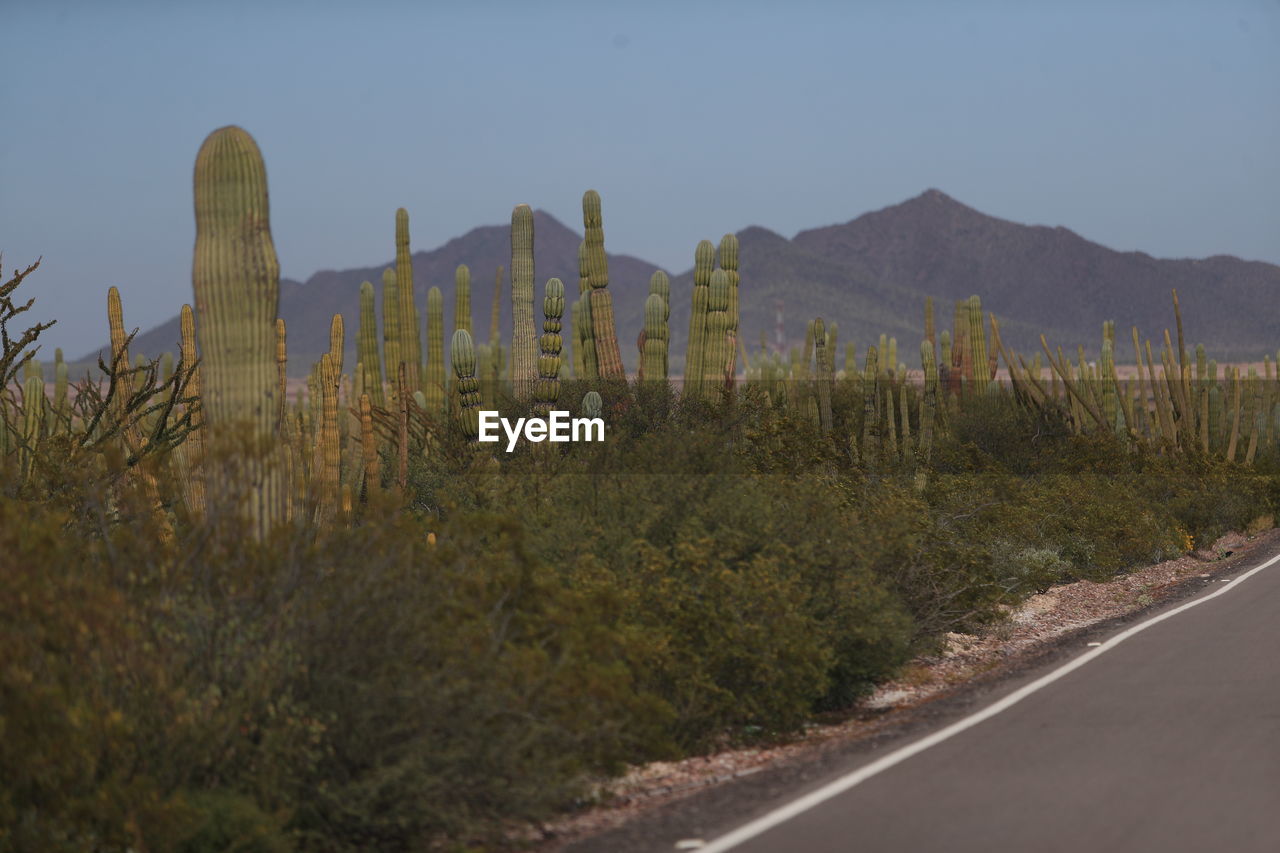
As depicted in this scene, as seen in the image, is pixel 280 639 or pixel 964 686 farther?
pixel 964 686

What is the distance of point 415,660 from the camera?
28.2ft

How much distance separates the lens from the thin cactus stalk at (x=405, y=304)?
31.3 metres

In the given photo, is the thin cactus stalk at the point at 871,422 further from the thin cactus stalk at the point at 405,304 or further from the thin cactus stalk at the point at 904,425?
the thin cactus stalk at the point at 405,304

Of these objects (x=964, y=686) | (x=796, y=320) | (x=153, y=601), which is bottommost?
(x=964, y=686)

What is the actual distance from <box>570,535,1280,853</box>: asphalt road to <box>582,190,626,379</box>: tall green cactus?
14.6 metres

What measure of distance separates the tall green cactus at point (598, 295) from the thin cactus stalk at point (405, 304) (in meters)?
5.18

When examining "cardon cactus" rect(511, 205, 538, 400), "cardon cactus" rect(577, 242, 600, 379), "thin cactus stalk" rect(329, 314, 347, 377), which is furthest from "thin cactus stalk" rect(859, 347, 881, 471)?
"thin cactus stalk" rect(329, 314, 347, 377)

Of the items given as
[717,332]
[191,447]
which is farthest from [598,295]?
[191,447]

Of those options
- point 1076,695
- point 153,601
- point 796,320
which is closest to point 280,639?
point 153,601

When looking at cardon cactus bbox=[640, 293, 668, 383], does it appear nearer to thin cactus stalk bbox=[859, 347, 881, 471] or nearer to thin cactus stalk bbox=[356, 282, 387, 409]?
thin cactus stalk bbox=[859, 347, 881, 471]

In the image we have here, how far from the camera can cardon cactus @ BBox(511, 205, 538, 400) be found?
25312 mm

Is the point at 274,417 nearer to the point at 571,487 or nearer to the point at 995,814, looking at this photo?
the point at 571,487

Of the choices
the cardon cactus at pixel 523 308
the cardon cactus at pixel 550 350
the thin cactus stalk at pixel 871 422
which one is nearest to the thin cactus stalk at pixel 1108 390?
the thin cactus stalk at pixel 871 422

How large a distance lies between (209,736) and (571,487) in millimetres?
7515
